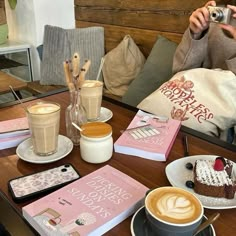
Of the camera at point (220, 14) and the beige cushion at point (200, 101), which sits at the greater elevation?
the camera at point (220, 14)

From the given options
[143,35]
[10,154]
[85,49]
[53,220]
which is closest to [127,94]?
[143,35]

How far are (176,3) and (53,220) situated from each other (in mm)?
1800

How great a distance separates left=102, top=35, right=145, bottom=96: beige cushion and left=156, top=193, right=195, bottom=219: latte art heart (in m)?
1.69

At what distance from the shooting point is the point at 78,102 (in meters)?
0.98

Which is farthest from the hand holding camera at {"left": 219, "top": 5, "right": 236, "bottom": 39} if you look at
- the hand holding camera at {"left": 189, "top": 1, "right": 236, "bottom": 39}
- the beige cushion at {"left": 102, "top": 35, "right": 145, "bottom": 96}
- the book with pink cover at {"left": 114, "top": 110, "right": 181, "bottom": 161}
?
the beige cushion at {"left": 102, "top": 35, "right": 145, "bottom": 96}

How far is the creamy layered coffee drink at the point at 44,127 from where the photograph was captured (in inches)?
33.6

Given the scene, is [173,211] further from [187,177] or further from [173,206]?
[187,177]

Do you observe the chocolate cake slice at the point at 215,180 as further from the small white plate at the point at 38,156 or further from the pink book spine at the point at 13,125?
the pink book spine at the point at 13,125

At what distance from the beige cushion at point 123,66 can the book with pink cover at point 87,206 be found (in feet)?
5.06

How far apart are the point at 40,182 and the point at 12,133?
29 centimetres

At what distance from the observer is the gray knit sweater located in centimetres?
153

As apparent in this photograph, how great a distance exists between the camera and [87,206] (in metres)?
0.67

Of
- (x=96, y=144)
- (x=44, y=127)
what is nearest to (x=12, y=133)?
(x=44, y=127)

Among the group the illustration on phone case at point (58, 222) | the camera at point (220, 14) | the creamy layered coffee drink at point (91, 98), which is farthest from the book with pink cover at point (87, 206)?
the camera at point (220, 14)
